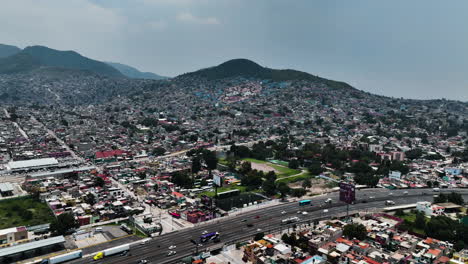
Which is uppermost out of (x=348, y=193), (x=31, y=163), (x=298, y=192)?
(x=348, y=193)

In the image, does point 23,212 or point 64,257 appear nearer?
point 64,257

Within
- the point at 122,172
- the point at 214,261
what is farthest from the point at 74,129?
the point at 214,261

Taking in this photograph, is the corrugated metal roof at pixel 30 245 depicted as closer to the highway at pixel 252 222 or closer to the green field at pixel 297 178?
the highway at pixel 252 222

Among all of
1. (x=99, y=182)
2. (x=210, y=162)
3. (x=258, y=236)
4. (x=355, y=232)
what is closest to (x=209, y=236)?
(x=258, y=236)

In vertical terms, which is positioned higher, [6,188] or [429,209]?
[6,188]

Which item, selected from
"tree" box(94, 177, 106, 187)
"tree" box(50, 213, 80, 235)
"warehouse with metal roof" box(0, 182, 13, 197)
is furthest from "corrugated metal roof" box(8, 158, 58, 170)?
"tree" box(50, 213, 80, 235)

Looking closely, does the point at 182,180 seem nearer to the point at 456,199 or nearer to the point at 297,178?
the point at 297,178

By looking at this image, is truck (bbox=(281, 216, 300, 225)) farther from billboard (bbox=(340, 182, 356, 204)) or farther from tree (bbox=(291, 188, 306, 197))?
tree (bbox=(291, 188, 306, 197))

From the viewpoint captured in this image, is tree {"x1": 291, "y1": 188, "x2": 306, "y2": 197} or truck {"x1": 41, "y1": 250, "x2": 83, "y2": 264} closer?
truck {"x1": 41, "y1": 250, "x2": 83, "y2": 264}
